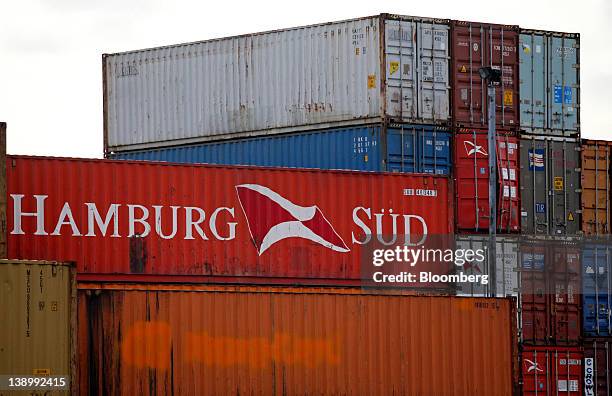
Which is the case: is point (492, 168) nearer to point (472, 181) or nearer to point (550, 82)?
point (472, 181)

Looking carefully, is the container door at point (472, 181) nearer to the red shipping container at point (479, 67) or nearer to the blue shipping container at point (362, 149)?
the blue shipping container at point (362, 149)

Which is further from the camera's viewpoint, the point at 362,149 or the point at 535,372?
the point at 362,149

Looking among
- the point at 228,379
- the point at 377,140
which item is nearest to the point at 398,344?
the point at 228,379

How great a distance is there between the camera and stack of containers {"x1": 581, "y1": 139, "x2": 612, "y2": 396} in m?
32.9

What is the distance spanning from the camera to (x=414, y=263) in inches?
1082

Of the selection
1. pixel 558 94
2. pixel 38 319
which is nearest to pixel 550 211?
pixel 558 94

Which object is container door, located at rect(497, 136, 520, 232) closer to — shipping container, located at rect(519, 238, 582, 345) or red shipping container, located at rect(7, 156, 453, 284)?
shipping container, located at rect(519, 238, 582, 345)

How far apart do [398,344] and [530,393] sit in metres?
9.05

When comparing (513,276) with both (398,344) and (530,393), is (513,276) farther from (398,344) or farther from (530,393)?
(398,344)

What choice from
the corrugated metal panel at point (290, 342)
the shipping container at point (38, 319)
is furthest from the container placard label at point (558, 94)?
the shipping container at point (38, 319)

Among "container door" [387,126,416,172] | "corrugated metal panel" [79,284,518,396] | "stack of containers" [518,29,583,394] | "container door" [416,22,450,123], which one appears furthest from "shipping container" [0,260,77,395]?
"stack of containers" [518,29,583,394]

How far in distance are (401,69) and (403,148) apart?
2045 millimetres

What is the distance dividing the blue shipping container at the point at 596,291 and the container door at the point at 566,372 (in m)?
0.89

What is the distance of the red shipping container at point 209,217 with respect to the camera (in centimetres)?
2442
